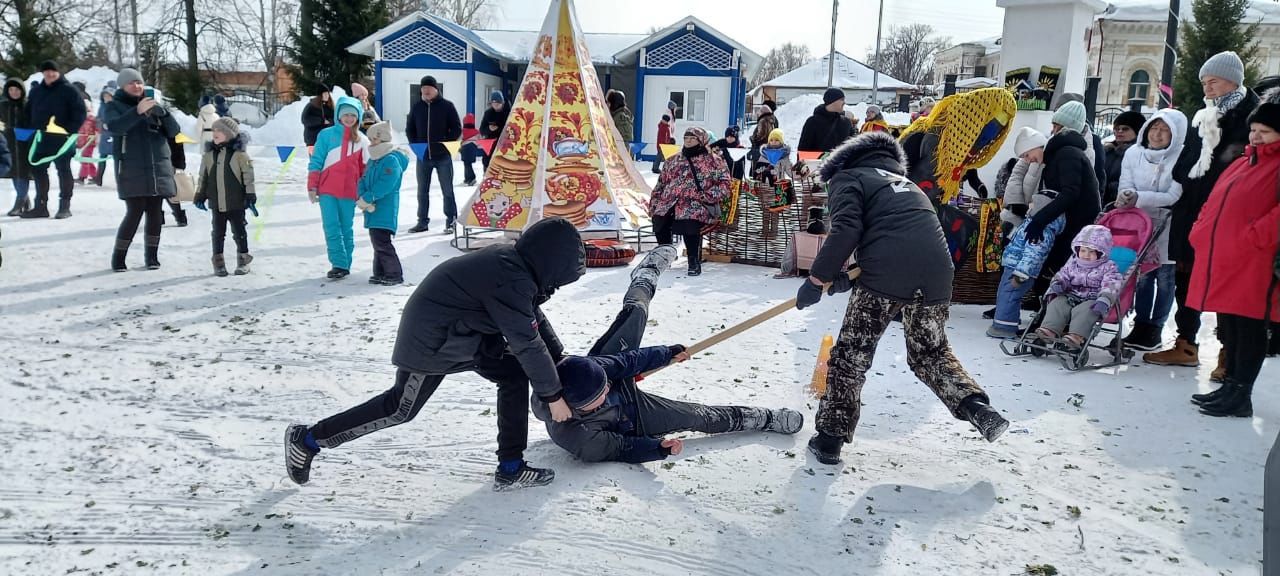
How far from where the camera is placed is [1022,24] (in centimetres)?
934

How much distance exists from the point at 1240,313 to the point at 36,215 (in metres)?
11.5

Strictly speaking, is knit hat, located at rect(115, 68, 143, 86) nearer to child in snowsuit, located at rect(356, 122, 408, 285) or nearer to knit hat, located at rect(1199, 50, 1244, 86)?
child in snowsuit, located at rect(356, 122, 408, 285)

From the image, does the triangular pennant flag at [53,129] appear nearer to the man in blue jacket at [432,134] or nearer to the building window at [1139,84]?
the man in blue jacket at [432,134]

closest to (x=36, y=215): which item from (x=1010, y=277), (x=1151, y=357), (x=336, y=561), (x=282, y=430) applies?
(x=282, y=430)

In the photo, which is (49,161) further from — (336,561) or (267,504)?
(336,561)

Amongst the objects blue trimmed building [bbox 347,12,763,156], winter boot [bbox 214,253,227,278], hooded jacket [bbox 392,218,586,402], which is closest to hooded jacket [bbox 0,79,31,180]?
winter boot [bbox 214,253,227,278]

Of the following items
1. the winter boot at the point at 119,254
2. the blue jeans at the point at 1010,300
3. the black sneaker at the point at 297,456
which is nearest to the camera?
the black sneaker at the point at 297,456

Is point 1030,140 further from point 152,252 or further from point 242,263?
point 152,252

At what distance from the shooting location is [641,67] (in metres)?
23.5

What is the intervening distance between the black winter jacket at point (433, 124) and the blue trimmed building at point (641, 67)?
13.1 metres

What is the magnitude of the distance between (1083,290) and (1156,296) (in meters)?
0.90

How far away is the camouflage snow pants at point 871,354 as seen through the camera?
397cm

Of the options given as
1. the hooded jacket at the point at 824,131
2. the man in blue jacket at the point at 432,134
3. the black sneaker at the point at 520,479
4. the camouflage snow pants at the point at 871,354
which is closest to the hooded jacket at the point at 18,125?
the man in blue jacket at the point at 432,134

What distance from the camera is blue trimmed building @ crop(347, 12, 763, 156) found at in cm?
2312
